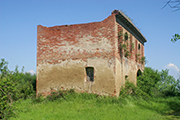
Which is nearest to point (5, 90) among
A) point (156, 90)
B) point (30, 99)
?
point (30, 99)

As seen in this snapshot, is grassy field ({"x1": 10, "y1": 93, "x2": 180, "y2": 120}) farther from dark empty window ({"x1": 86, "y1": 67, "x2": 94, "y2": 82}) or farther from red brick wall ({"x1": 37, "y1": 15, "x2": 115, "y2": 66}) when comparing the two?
red brick wall ({"x1": 37, "y1": 15, "x2": 115, "y2": 66})

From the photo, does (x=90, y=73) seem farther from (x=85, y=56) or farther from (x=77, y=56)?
(x=77, y=56)

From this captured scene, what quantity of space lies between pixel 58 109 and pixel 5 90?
11.8 feet

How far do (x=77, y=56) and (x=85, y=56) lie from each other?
Answer: 22.3 inches

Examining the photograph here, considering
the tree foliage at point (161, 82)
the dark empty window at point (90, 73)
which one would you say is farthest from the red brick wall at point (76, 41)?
the tree foliage at point (161, 82)

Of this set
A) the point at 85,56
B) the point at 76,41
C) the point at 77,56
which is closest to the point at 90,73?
the point at 85,56

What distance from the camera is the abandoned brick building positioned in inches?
514

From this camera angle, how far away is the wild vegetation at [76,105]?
8070mm

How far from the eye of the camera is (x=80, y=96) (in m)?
12.8

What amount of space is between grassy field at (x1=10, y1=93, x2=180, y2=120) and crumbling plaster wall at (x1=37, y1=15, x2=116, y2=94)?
1048 millimetres

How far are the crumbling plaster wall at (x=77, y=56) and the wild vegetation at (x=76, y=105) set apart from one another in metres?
0.79

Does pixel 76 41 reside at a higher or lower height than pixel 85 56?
higher

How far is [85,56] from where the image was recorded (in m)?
13.6

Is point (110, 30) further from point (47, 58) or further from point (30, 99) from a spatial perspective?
point (30, 99)
